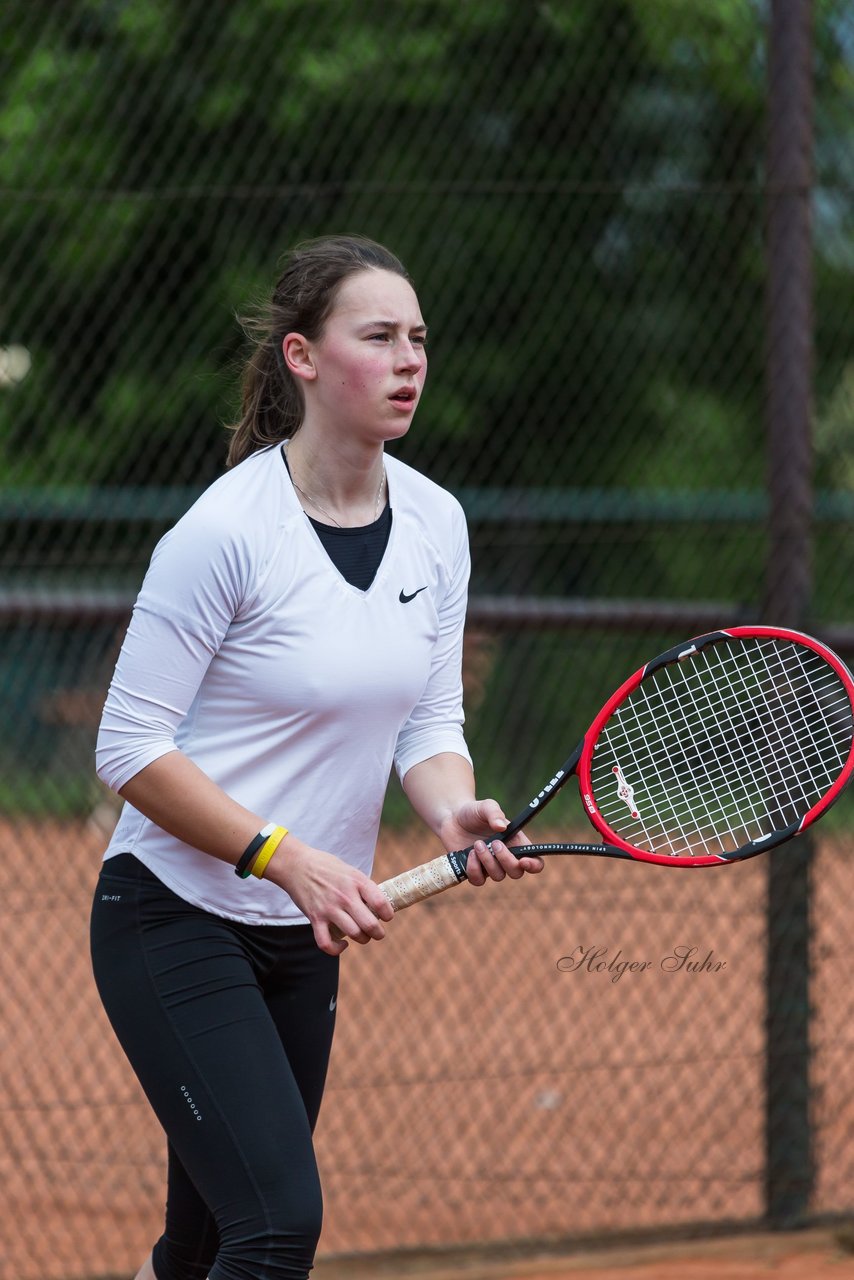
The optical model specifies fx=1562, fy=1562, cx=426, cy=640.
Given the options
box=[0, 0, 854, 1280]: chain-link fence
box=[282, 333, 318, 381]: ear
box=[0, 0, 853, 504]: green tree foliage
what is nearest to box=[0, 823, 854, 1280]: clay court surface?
box=[0, 0, 854, 1280]: chain-link fence

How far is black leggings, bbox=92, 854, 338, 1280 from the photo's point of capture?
81.6 inches

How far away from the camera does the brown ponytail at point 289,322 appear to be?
7.64 ft

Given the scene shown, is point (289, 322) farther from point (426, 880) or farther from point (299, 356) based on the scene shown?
point (426, 880)

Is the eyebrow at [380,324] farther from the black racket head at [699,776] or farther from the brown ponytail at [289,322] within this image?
the black racket head at [699,776]

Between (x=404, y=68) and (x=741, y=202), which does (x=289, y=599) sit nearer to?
(x=404, y=68)

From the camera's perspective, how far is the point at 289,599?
2.19 m

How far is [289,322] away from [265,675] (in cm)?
57

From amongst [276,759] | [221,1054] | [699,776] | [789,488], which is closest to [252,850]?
[276,759]

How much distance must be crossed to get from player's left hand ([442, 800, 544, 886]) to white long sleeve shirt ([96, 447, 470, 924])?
128 millimetres

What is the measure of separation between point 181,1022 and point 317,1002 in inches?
11.4

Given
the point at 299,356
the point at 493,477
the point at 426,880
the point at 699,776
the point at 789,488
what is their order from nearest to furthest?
the point at 426,880
the point at 299,356
the point at 699,776
the point at 789,488
the point at 493,477

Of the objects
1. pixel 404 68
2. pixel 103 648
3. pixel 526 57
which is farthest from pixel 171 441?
pixel 526 57

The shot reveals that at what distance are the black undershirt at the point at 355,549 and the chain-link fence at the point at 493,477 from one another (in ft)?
3.03

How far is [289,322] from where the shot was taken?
239cm
